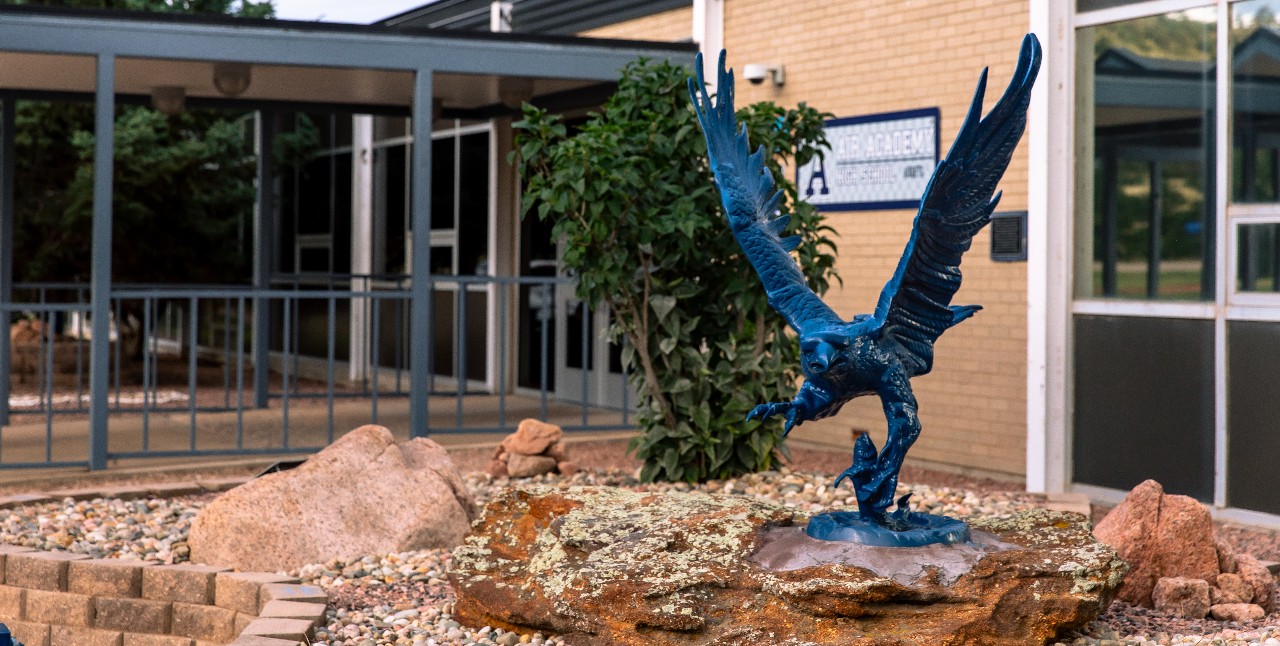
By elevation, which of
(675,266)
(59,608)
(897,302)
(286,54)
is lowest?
(59,608)

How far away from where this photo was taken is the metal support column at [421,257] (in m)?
8.72

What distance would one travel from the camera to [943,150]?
27.8 feet

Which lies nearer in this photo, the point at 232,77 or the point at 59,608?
the point at 59,608

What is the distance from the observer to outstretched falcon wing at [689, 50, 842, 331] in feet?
14.8

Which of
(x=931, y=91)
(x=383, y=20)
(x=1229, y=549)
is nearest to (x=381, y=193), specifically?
(x=383, y=20)

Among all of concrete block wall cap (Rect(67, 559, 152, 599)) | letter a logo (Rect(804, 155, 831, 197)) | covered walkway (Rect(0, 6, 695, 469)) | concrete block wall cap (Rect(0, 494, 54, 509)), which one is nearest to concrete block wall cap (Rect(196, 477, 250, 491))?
concrete block wall cap (Rect(0, 494, 54, 509))

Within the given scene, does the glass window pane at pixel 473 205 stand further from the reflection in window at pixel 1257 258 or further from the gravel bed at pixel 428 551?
the reflection in window at pixel 1257 258

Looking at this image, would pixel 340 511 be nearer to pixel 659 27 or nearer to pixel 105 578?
pixel 105 578

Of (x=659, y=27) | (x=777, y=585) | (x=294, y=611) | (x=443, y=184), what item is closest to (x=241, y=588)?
(x=294, y=611)

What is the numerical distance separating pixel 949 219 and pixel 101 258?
18.4 ft

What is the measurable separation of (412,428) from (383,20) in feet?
25.8

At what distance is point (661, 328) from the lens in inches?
288

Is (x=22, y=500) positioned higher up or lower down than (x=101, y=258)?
lower down

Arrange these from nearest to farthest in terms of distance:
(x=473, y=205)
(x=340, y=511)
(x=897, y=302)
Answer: (x=897, y=302) → (x=340, y=511) → (x=473, y=205)
